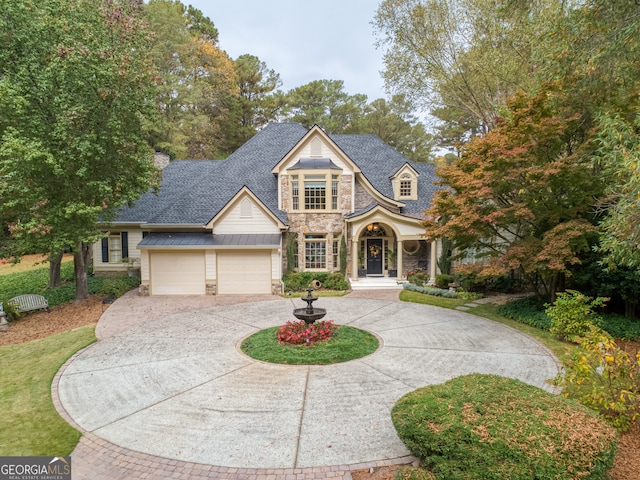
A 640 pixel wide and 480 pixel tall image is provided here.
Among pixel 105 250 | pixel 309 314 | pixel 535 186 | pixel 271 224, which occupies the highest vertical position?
pixel 535 186

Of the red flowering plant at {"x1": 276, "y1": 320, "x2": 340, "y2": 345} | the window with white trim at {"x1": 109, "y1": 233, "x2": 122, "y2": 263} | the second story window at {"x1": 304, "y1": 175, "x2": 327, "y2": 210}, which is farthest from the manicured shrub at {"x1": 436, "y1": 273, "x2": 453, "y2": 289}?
the window with white trim at {"x1": 109, "y1": 233, "x2": 122, "y2": 263}

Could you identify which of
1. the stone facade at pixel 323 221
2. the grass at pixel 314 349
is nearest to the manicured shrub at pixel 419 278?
the stone facade at pixel 323 221

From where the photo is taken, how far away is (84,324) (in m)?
12.3

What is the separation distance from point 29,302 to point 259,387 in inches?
463

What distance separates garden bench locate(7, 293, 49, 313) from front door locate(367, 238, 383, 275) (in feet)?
49.8

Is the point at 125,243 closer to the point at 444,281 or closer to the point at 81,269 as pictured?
the point at 81,269

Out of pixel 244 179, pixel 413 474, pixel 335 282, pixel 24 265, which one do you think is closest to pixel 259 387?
pixel 413 474

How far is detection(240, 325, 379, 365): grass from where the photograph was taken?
866 centimetres

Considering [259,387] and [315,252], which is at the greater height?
[315,252]

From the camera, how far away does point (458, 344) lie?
978cm

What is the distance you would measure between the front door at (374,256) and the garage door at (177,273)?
909 cm

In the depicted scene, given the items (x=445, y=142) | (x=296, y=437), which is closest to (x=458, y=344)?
(x=296, y=437)

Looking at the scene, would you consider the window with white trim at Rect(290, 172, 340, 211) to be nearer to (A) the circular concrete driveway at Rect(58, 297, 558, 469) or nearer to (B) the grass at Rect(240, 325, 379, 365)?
(A) the circular concrete driveway at Rect(58, 297, 558, 469)

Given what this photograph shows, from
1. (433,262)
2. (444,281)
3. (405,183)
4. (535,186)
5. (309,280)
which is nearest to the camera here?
(535,186)
